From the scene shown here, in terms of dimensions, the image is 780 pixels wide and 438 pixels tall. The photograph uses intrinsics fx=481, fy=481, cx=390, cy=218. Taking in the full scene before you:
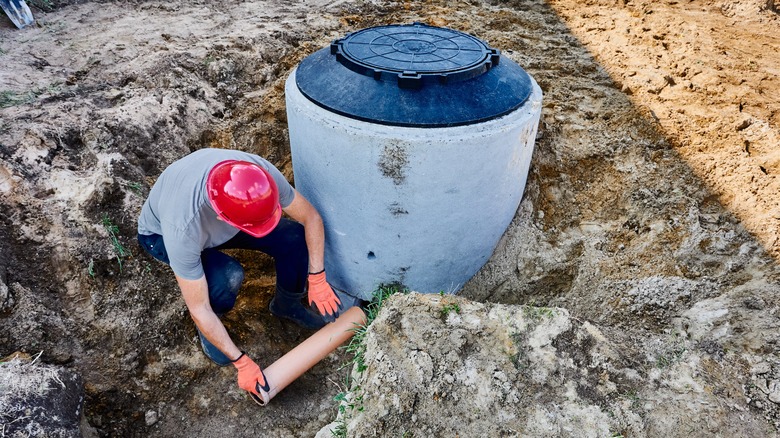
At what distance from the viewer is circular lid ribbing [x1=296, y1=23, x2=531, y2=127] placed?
2.18m

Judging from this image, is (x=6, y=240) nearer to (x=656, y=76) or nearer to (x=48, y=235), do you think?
(x=48, y=235)

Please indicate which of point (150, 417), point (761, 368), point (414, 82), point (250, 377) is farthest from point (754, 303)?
point (150, 417)

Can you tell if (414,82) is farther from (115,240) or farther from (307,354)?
(115,240)

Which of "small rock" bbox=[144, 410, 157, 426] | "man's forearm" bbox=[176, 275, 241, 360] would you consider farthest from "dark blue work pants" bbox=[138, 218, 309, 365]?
"small rock" bbox=[144, 410, 157, 426]

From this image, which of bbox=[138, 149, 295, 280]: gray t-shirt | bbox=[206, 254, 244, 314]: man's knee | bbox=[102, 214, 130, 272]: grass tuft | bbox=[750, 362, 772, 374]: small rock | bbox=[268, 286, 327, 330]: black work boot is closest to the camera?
bbox=[750, 362, 772, 374]: small rock

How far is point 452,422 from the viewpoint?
5.35 feet

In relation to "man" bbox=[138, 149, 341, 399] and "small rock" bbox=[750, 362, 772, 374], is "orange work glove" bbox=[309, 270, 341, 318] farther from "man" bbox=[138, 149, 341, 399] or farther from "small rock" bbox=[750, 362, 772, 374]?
"small rock" bbox=[750, 362, 772, 374]

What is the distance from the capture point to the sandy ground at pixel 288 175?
7.91 feet

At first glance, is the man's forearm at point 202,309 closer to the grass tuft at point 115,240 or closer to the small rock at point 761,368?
the grass tuft at point 115,240

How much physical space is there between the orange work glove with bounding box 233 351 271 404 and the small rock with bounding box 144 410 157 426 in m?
0.49

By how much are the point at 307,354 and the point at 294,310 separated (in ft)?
1.45

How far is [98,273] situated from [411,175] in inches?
69.7

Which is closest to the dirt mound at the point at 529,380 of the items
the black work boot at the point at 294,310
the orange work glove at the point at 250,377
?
the orange work glove at the point at 250,377

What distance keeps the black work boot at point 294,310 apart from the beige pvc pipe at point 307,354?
28 cm
